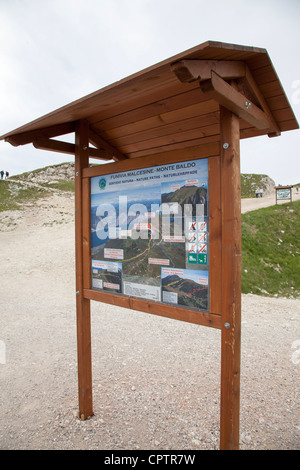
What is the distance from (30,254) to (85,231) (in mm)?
10453

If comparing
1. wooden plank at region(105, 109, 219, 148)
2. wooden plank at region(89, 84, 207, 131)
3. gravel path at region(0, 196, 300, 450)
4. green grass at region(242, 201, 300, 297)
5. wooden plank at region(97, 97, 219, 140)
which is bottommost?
gravel path at region(0, 196, 300, 450)

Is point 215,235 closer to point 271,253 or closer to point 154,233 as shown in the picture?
point 154,233

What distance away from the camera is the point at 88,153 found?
3.48 meters

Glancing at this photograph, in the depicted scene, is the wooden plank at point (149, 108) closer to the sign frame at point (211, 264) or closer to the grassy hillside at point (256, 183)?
the sign frame at point (211, 264)

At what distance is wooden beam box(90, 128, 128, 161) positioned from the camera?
12.1 ft

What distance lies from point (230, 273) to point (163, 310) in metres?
0.73

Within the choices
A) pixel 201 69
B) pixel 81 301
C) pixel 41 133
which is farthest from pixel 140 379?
pixel 201 69

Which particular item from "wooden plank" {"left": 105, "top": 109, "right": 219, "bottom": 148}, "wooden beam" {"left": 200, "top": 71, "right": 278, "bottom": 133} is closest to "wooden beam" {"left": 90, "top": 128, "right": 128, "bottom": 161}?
"wooden plank" {"left": 105, "top": 109, "right": 219, "bottom": 148}

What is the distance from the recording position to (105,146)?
12.7 feet

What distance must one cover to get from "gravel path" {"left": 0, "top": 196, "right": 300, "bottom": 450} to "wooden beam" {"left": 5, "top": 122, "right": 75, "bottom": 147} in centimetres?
318

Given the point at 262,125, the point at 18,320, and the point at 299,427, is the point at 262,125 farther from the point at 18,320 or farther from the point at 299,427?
the point at 18,320

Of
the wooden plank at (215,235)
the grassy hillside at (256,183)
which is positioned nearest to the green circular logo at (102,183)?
the wooden plank at (215,235)

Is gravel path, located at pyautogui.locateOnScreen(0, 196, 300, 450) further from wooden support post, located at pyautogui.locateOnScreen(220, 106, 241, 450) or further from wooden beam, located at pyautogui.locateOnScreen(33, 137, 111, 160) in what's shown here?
wooden beam, located at pyautogui.locateOnScreen(33, 137, 111, 160)
